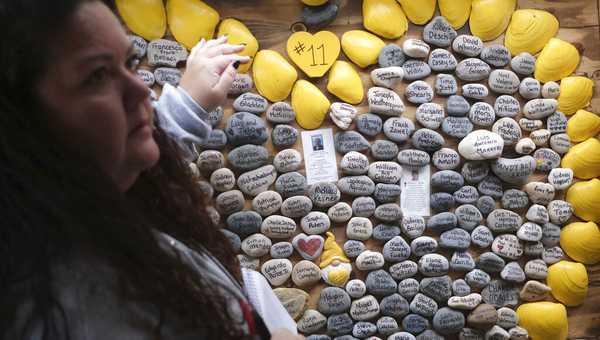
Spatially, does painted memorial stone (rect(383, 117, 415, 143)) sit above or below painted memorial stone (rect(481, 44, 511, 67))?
below

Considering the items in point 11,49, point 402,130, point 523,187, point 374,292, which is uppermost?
point 11,49

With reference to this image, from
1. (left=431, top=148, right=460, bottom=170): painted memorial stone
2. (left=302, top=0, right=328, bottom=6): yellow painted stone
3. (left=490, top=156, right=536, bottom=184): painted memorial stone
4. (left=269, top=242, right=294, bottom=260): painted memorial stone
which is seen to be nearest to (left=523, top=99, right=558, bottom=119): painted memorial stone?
(left=490, top=156, right=536, bottom=184): painted memorial stone

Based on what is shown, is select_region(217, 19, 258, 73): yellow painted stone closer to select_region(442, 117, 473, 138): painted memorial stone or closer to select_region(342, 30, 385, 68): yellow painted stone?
select_region(342, 30, 385, 68): yellow painted stone

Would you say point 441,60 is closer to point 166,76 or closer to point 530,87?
point 530,87

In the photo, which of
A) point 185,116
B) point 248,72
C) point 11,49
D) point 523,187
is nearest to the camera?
point 11,49

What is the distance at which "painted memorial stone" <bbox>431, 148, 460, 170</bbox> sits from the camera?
1.29 meters

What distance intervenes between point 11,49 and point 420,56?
99 cm

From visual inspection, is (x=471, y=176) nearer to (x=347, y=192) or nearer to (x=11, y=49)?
(x=347, y=192)

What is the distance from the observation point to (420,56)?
1.26 metres

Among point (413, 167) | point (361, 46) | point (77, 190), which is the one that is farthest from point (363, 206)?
point (77, 190)

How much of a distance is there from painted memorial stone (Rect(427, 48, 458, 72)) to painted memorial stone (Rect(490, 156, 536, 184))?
262mm

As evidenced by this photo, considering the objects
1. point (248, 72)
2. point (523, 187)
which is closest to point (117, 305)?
point (248, 72)

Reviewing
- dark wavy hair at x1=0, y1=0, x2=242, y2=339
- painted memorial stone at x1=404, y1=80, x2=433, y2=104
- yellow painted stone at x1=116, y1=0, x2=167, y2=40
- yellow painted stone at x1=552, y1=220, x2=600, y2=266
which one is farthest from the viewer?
yellow painted stone at x1=552, y1=220, x2=600, y2=266

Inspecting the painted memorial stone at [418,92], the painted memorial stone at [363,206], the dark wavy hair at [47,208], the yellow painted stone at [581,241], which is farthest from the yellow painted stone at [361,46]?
the dark wavy hair at [47,208]
